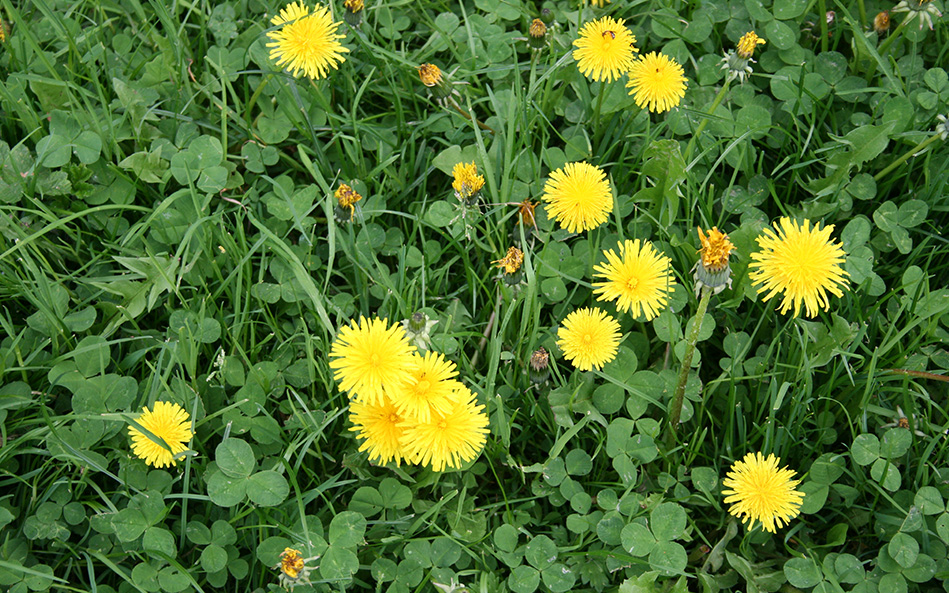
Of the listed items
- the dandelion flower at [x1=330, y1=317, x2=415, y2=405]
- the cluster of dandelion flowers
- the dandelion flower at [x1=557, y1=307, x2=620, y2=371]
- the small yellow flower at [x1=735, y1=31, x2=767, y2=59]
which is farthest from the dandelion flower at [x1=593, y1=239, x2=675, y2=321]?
the cluster of dandelion flowers

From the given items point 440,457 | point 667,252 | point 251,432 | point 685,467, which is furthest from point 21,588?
point 667,252

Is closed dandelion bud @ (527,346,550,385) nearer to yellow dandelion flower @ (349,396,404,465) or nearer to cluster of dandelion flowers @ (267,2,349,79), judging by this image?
yellow dandelion flower @ (349,396,404,465)

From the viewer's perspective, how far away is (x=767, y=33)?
2672 mm

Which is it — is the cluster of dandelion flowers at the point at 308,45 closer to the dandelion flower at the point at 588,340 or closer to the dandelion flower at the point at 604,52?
the dandelion flower at the point at 604,52

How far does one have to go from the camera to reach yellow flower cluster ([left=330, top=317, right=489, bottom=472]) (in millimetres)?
1764

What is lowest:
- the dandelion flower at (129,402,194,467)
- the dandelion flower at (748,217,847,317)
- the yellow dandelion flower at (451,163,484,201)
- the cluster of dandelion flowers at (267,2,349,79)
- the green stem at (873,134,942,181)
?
the dandelion flower at (129,402,194,467)

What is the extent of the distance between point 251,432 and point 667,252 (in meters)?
1.32

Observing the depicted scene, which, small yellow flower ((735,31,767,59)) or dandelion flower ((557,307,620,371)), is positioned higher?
small yellow flower ((735,31,767,59))

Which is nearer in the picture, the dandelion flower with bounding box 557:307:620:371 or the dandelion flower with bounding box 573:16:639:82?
the dandelion flower with bounding box 557:307:620:371

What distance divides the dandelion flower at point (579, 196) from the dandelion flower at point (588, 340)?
297 mm

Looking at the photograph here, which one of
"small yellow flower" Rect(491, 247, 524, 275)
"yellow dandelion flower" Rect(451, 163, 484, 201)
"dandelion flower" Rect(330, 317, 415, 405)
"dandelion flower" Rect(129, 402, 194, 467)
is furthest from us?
"yellow dandelion flower" Rect(451, 163, 484, 201)

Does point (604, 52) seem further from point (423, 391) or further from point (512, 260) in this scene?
point (423, 391)

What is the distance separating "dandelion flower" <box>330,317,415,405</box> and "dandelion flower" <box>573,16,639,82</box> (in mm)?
1074

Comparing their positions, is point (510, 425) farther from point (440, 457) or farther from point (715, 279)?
point (715, 279)
